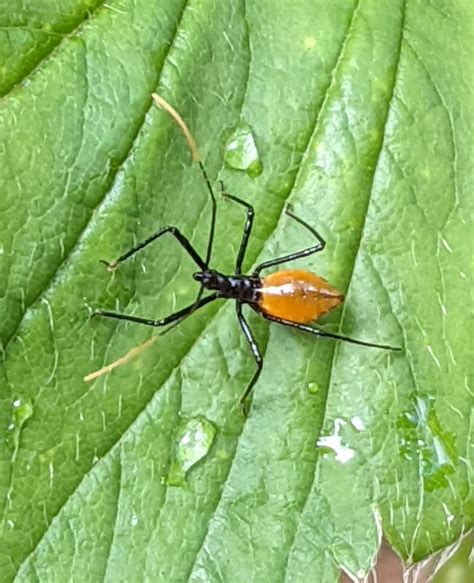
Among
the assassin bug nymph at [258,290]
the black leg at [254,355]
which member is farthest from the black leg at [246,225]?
the black leg at [254,355]

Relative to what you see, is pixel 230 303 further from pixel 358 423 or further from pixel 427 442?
pixel 427 442

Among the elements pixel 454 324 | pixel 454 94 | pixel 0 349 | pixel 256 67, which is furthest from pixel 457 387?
pixel 0 349

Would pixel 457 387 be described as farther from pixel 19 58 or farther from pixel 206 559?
pixel 19 58

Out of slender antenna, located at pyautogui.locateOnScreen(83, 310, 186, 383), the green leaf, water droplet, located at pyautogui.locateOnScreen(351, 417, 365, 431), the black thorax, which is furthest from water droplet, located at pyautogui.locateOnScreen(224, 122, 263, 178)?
water droplet, located at pyautogui.locateOnScreen(351, 417, 365, 431)

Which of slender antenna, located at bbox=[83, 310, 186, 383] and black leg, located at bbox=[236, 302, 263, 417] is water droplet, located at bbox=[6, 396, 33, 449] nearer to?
slender antenna, located at bbox=[83, 310, 186, 383]

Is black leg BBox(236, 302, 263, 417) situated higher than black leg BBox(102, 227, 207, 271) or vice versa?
black leg BBox(102, 227, 207, 271)

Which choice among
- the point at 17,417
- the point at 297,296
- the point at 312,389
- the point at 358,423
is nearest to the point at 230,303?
the point at 297,296

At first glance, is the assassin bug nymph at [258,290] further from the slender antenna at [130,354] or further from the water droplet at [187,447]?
the water droplet at [187,447]

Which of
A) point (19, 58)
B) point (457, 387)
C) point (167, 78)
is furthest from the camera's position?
point (457, 387)
